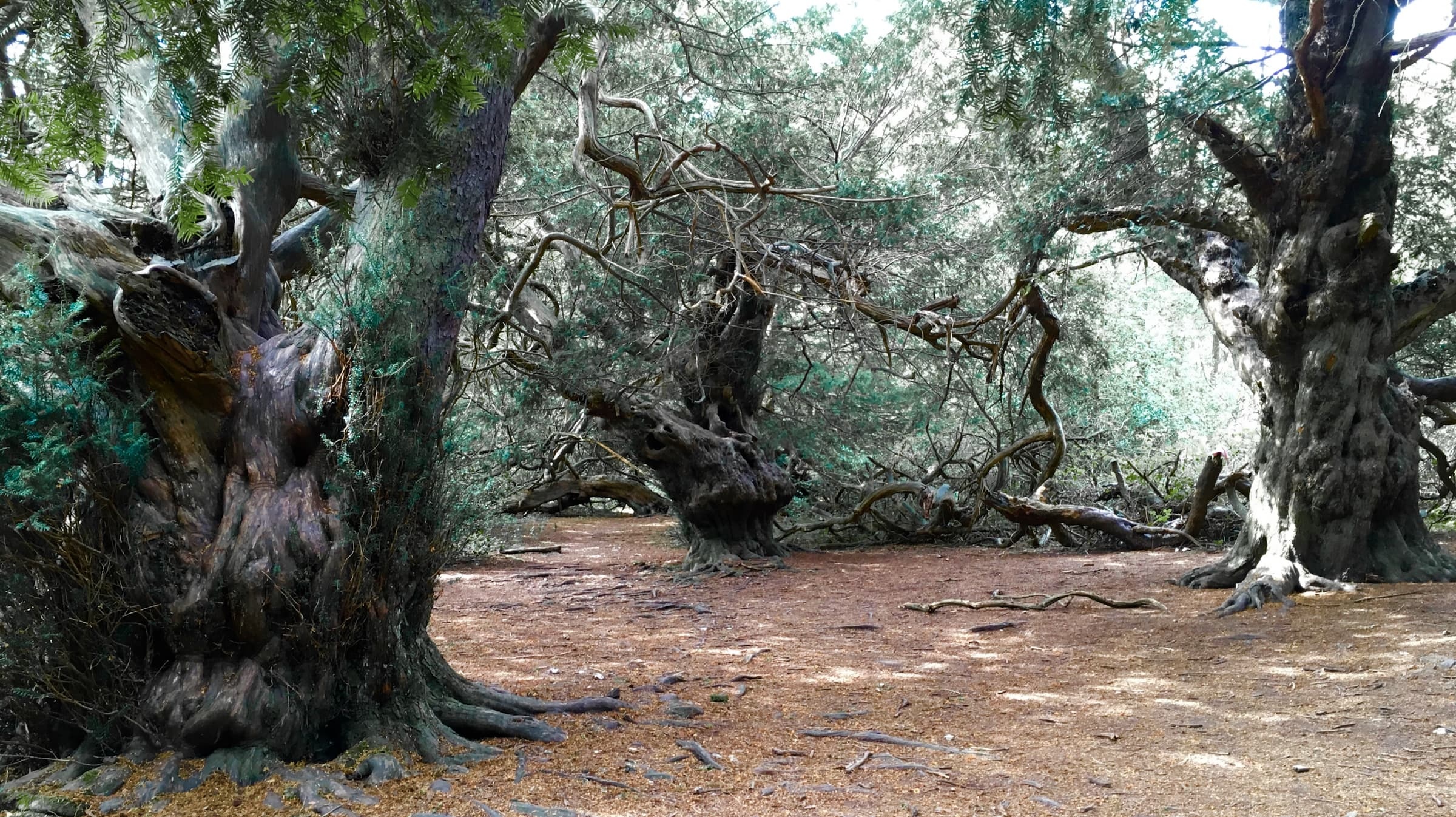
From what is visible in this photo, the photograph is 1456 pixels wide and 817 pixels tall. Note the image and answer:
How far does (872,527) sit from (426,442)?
412 inches

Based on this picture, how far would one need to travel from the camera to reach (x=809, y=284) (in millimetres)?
10266

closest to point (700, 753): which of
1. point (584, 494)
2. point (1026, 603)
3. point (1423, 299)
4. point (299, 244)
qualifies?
point (299, 244)

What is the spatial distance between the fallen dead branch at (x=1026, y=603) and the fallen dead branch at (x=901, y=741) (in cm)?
373

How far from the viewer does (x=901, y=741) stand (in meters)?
4.08

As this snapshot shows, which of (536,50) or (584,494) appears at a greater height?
(536,50)

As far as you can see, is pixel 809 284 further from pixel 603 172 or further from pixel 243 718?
pixel 243 718

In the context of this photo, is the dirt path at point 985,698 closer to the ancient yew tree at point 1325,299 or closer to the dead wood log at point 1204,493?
the ancient yew tree at point 1325,299

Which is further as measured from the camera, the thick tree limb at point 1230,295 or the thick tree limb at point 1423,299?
the thick tree limb at point 1230,295

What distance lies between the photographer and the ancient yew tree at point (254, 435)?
321cm

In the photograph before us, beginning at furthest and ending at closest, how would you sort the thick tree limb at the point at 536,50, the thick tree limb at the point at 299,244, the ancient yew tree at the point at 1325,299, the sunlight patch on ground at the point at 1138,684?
the ancient yew tree at the point at 1325,299 < the sunlight patch on ground at the point at 1138,684 < the thick tree limb at the point at 299,244 < the thick tree limb at the point at 536,50

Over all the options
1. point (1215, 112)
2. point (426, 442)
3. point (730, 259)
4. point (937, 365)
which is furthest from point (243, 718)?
point (937, 365)

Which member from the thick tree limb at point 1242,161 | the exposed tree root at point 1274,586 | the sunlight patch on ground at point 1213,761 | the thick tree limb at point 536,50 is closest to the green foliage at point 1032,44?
the thick tree limb at point 536,50

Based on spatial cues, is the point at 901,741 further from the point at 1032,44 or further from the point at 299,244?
the point at 299,244

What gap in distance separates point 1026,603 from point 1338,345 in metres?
3.34
